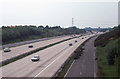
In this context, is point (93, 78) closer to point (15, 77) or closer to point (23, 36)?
point (15, 77)

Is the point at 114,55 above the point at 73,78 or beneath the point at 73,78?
above

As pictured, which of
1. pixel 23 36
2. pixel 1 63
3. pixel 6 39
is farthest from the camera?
pixel 23 36

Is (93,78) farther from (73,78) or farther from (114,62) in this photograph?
(114,62)

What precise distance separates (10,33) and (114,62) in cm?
5923

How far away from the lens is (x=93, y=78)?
2347 centimetres

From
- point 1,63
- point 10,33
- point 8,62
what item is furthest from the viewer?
point 10,33

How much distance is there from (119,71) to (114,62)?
5063mm

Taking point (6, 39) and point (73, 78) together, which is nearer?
point (73, 78)

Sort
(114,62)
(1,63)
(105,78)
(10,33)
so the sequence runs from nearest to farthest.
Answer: (105,78), (114,62), (1,63), (10,33)

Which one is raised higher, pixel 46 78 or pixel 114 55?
pixel 114 55

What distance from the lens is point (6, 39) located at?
7594 cm

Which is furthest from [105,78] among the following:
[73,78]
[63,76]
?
[63,76]

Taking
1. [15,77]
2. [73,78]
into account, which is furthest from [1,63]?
[73,78]

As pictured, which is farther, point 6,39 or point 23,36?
point 23,36
